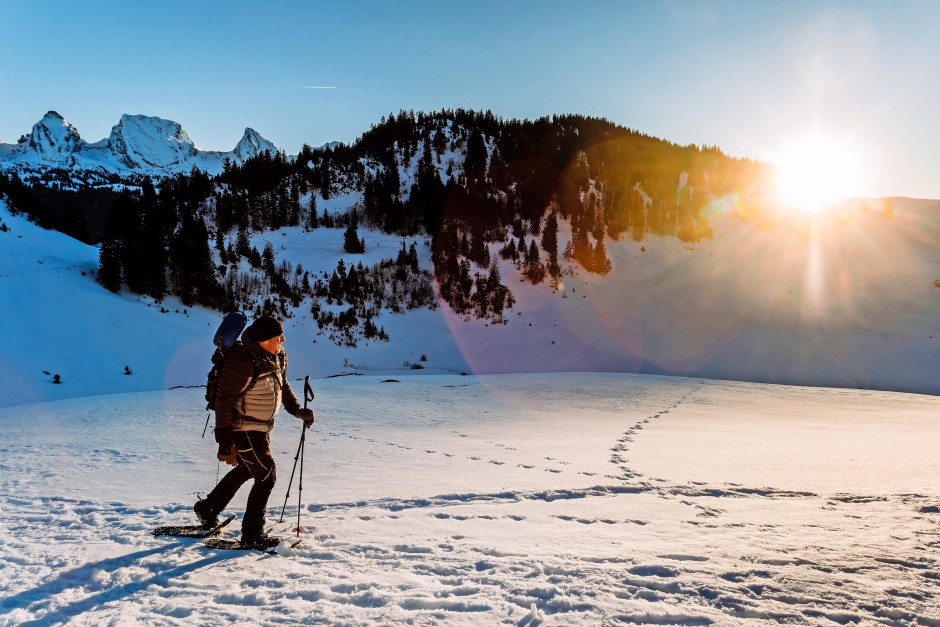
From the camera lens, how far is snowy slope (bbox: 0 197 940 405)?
68.1 feet

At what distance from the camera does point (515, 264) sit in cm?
3609

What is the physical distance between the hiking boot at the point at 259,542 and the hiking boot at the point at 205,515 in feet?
1.49

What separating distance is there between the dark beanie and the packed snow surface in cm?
189

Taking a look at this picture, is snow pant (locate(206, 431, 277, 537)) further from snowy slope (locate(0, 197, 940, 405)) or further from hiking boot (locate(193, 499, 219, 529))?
snowy slope (locate(0, 197, 940, 405))

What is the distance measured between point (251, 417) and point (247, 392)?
0.78 feet

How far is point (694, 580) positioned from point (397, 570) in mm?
2263

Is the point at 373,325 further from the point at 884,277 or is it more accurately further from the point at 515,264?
the point at 884,277

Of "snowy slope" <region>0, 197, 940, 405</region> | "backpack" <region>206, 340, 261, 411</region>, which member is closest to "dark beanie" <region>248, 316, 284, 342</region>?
"backpack" <region>206, 340, 261, 411</region>

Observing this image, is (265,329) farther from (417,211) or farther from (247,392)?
(417,211)

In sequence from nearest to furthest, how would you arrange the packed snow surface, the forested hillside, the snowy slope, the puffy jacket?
the packed snow surface < the puffy jacket < the snowy slope < the forested hillside

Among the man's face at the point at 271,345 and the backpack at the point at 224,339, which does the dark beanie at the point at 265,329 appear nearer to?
the man's face at the point at 271,345

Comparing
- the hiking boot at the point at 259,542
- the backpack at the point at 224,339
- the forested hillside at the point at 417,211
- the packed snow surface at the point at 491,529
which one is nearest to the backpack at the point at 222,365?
the backpack at the point at 224,339

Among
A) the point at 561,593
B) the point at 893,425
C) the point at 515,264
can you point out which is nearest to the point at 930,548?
the point at 561,593

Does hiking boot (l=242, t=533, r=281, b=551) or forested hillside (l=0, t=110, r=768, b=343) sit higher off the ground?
forested hillside (l=0, t=110, r=768, b=343)
